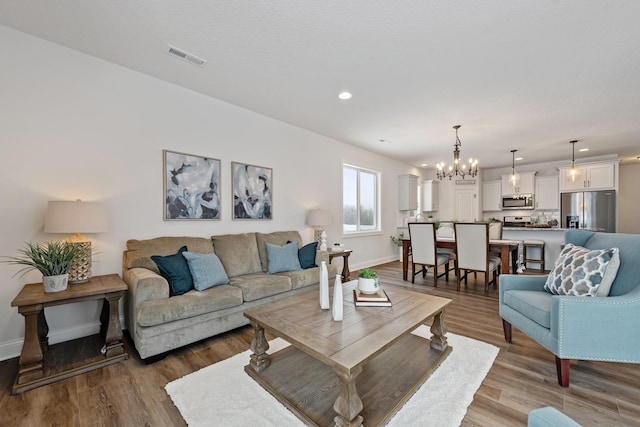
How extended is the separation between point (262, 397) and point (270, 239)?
7.20 feet

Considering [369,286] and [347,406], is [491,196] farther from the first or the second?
[347,406]

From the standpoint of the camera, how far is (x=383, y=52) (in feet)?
8.00

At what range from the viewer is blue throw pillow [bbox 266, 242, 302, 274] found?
3385 mm

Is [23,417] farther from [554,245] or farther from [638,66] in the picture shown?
Answer: [554,245]

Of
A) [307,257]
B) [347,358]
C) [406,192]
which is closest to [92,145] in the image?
[307,257]

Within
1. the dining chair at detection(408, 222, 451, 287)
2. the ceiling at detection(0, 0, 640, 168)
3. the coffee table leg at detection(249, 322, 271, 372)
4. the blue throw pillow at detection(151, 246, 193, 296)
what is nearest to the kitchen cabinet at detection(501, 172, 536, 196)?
the ceiling at detection(0, 0, 640, 168)

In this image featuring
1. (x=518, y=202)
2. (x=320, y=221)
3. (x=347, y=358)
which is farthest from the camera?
(x=518, y=202)

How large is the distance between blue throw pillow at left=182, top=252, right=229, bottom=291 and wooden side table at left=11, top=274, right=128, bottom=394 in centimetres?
56

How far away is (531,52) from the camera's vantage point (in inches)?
95.0

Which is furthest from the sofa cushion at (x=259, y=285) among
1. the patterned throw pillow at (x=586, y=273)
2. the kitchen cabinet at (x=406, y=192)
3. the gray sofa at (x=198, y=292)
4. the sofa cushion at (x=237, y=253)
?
the kitchen cabinet at (x=406, y=192)

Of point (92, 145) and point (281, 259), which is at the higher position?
point (92, 145)

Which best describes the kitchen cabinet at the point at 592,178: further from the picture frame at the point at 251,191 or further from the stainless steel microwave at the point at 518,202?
the picture frame at the point at 251,191

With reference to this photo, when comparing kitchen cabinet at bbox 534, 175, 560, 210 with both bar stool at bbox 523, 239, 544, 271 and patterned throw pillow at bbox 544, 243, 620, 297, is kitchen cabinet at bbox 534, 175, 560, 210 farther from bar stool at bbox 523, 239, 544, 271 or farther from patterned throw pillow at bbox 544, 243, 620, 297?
patterned throw pillow at bbox 544, 243, 620, 297

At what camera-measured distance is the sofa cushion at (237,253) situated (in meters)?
3.19
